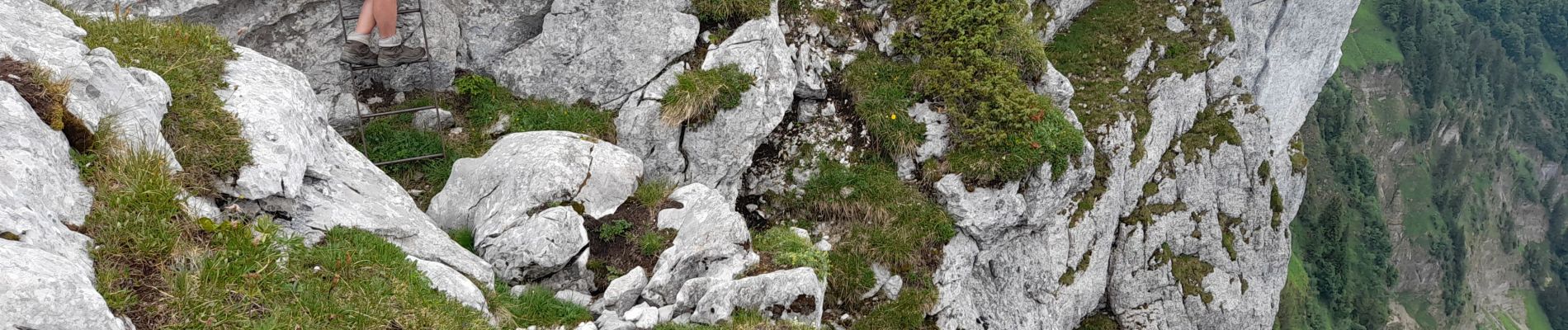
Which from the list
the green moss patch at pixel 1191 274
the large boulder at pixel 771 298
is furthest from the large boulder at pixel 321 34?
the green moss patch at pixel 1191 274

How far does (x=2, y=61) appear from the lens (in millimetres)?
7113

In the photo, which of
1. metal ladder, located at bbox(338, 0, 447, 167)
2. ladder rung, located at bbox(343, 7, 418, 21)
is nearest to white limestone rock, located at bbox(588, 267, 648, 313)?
metal ladder, located at bbox(338, 0, 447, 167)

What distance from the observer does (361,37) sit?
11.6 meters

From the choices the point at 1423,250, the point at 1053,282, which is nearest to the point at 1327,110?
the point at 1423,250

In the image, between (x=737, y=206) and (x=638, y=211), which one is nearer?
(x=638, y=211)

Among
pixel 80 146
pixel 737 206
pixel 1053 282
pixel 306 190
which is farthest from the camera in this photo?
pixel 1053 282

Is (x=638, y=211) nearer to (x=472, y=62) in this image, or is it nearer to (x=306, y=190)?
(x=306, y=190)

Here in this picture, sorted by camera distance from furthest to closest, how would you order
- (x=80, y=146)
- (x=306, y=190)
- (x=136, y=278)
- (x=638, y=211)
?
(x=638, y=211) → (x=306, y=190) → (x=80, y=146) → (x=136, y=278)

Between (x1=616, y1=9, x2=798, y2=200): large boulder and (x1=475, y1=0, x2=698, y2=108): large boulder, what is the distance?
0.49 meters

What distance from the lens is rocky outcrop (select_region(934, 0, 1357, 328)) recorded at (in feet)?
49.4

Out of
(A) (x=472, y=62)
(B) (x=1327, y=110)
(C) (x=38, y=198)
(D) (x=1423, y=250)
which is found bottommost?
(D) (x=1423, y=250)

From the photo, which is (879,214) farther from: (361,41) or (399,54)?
(361,41)

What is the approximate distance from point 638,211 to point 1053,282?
10.6m

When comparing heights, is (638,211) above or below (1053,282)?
above
